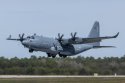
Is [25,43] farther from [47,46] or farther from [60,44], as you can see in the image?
[60,44]

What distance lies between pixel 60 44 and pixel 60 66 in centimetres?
1876

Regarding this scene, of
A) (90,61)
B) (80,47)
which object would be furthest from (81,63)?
(80,47)

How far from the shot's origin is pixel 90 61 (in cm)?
15962

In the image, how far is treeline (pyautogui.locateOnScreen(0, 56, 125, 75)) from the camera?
143625mm

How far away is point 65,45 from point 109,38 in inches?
348

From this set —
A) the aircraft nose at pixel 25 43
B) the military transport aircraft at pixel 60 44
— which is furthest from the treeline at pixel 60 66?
the aircraft nose at pixel 25 43

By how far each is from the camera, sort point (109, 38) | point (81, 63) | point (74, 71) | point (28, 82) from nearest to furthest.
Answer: point (28, 82) → point (109, 38) → point (74, 71) → point (81, 63)

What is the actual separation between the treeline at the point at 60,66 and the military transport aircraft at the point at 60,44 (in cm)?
705

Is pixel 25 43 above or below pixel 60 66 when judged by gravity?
above

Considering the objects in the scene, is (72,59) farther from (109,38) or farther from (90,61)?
(109,38)

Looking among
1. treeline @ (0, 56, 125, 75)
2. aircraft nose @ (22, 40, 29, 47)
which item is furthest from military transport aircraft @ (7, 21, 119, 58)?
treeline @ (0, 56, 125, 75)

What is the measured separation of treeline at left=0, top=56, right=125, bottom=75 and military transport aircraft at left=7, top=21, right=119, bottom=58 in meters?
7.05

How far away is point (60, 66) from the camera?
496 feet

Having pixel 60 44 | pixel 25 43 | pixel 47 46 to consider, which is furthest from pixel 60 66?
pixel 25 43
